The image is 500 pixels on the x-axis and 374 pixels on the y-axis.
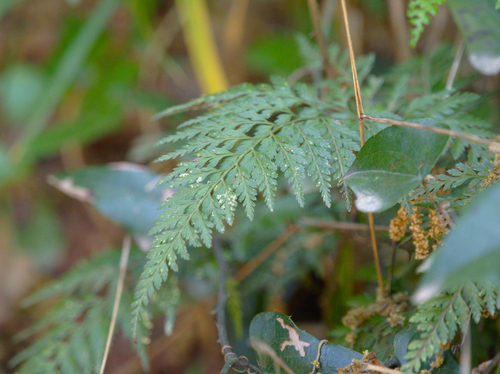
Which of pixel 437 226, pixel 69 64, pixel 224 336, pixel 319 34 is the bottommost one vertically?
pixel 224 336

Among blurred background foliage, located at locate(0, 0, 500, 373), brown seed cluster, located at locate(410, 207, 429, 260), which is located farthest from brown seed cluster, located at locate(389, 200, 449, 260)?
blurred background foliage, located at locate(0, 0, 500, 373)

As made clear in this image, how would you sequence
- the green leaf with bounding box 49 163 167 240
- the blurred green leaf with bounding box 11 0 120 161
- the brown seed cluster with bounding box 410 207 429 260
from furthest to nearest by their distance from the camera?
the blurred green leaf with bounding box 11 0 120 161, the green leaf with bounding box 49 163 167 240, the brown seed cluster with bounding box 410 207 429 260

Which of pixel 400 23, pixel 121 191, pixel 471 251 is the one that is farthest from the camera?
pixel 400 23

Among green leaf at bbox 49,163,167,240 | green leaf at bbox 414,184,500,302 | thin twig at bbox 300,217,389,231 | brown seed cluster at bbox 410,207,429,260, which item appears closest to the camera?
green leaf at bbox 414,184,500,302

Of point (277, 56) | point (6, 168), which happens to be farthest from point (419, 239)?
point (6, 168)

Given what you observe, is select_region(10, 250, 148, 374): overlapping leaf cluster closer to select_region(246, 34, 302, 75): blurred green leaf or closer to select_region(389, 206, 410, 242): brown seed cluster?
select_region(389, 206, 410, 242): brown seed cluster

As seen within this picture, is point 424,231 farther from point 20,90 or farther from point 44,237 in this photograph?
point 20,90

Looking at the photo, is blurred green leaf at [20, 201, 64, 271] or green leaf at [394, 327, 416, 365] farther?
blurred green leaf at [20, 201, 64, 271]

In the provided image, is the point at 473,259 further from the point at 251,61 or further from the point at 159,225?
the point at 251,61
